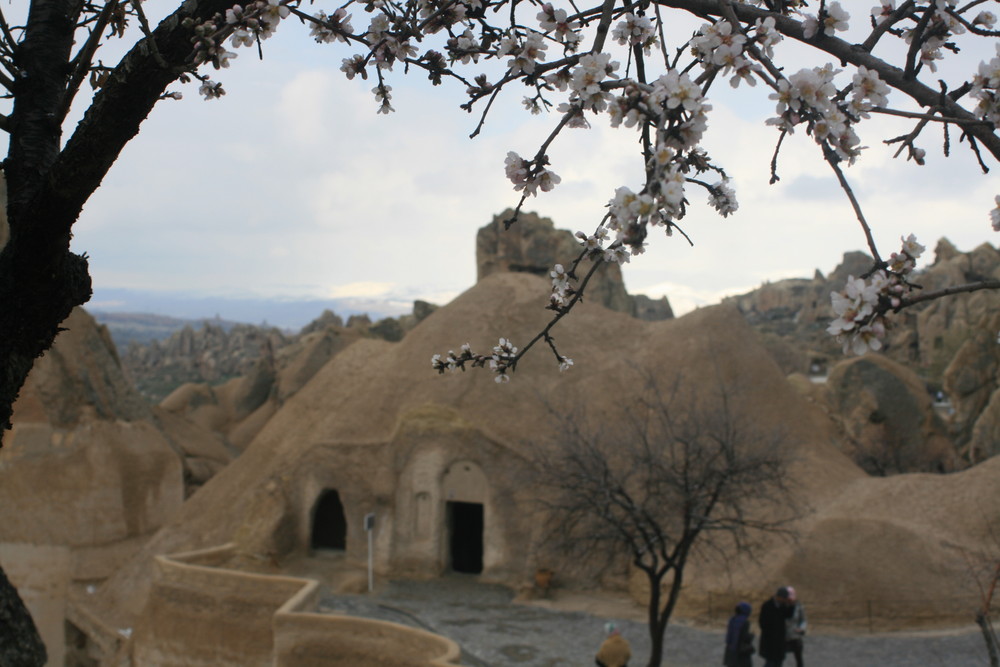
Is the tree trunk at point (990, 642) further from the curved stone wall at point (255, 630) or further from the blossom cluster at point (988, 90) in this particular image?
the blossom cluster at point (988, 90)

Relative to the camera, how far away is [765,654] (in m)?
11.0

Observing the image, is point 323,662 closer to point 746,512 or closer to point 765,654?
point 765,654

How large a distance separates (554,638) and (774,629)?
465cm

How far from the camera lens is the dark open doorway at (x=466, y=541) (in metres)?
21.3

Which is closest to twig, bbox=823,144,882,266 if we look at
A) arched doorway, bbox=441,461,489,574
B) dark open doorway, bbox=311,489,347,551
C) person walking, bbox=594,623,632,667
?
person walking, bbox=594,623,632,667

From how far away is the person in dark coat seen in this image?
36.1 ft

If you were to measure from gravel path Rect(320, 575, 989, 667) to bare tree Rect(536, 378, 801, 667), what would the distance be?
0.78 metres

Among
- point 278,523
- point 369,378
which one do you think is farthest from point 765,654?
point 369,378

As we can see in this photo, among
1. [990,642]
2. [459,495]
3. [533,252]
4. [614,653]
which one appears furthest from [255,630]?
[533,252]

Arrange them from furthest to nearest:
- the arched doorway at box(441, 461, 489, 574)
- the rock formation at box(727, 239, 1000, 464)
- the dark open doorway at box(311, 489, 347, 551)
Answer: the rock formation at box(727, 239, 1000, 464) < the dark open doorway at box(311, 489, 347, 551) < the arched doorway at box(441, 461, 489, 574)

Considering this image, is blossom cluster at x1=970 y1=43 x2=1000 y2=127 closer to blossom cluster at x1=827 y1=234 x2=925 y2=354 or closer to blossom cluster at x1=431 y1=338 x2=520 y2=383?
blossom cluster at x1=827 y1=234 x2=925 y2=354

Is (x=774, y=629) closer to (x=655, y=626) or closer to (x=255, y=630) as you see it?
(x=655, y=626)

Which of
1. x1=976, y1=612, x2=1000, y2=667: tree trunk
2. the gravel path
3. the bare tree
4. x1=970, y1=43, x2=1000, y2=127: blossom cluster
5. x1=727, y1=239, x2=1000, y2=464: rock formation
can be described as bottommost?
the gravel path

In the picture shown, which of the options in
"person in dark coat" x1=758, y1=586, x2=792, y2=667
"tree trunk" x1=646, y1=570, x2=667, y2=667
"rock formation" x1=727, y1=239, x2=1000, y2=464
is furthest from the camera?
"rock formation" x1=727, y1=239, x2=1000, y2=464
